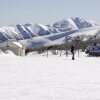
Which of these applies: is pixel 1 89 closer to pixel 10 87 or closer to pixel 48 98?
pixel 10 87

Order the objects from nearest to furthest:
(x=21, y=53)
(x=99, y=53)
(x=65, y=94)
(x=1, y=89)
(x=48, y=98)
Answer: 1. (x=48, y=98)
2. (x=65, y=94)
3. (x=1, y=89)
4. (x=99, y=53)
5. (x=21, y=53)

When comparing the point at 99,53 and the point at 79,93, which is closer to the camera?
the point at 79,93

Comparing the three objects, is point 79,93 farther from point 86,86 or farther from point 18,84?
point 18,84

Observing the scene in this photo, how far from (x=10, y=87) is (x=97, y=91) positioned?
2423 millimetres

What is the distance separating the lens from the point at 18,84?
1041cm

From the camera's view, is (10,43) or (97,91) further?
(10,43)

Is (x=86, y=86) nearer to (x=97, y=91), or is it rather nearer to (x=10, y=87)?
(x=97, y=91)

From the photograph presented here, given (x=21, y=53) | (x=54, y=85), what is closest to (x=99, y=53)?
(x=21, y=53)

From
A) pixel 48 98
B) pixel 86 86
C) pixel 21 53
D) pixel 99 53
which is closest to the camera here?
pixel 48 98

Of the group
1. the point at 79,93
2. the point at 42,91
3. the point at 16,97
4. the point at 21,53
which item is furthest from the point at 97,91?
the point at 21,53

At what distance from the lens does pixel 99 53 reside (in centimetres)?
4962

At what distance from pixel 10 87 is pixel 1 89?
464 mm

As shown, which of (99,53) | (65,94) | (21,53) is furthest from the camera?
(21,53)

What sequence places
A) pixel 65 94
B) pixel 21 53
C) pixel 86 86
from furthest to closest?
pixel 21 53
pixel 86 86
pixel 65 94
